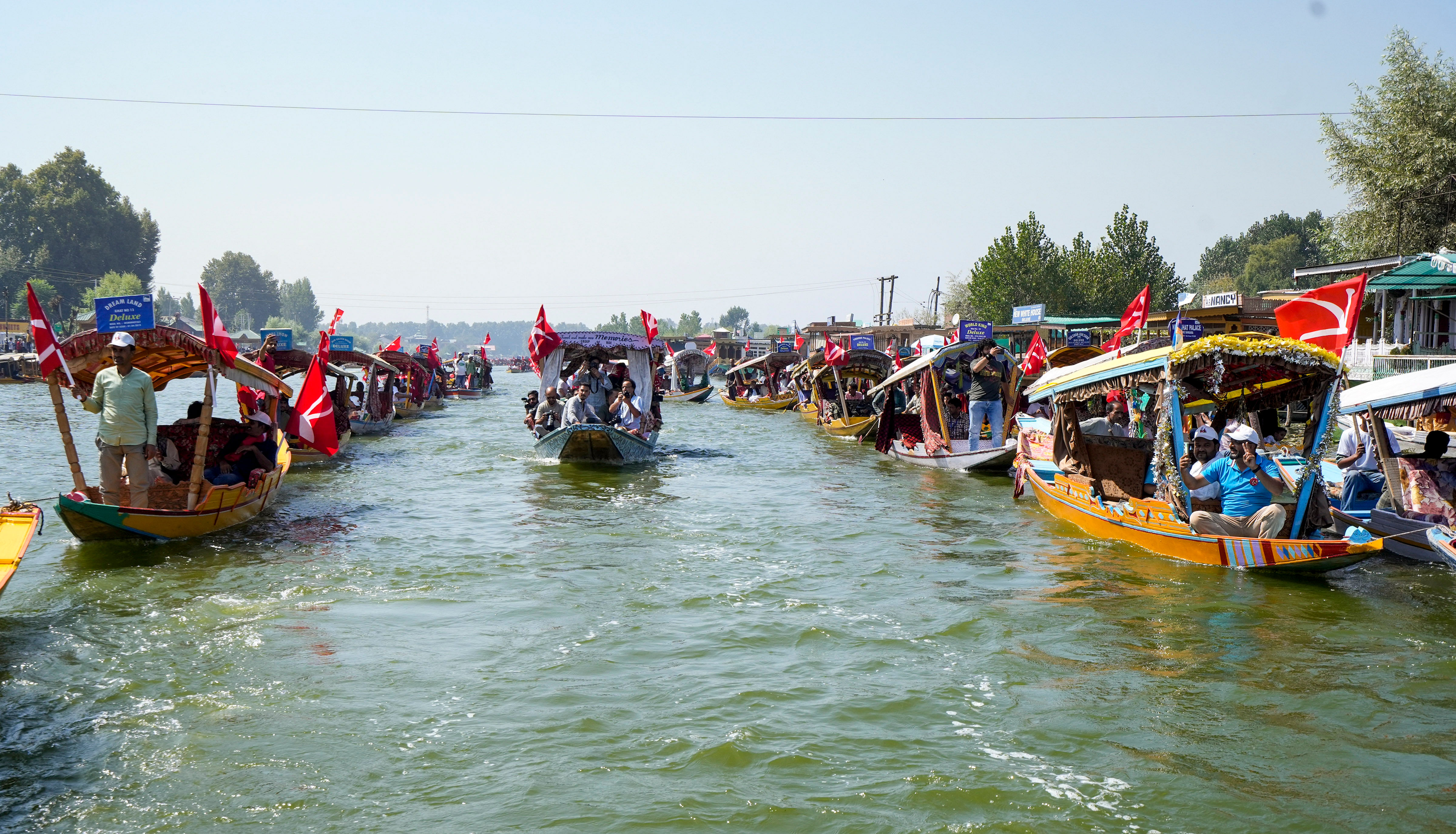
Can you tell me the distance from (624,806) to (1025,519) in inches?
408

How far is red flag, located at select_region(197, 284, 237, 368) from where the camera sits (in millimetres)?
11172

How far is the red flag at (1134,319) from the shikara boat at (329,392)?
48.6 ft

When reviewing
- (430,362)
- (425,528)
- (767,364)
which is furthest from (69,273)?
(425,528)

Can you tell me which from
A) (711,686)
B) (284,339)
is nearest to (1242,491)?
(711,686)

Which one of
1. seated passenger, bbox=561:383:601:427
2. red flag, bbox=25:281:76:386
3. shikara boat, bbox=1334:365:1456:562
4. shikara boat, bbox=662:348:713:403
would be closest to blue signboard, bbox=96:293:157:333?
red flag, bbox=25:281:76:386

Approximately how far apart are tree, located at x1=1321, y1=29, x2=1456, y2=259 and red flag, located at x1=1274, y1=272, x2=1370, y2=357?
80.8 ft

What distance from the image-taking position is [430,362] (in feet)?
134

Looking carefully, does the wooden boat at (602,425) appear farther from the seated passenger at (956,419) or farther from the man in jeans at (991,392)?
the man in jeans at (991,392)

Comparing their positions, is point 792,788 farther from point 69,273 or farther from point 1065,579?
point 69,273

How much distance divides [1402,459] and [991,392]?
26.3 feet

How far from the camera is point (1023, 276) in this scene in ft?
183

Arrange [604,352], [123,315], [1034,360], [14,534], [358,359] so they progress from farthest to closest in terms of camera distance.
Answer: [358,359] < [1034,360] < [604,352] < [123,315] < [14,534]

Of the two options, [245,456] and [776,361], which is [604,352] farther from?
[776,361]

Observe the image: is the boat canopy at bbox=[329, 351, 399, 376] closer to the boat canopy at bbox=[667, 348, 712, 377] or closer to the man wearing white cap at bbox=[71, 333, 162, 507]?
the man wearing white cap at bbox=[71, 333, 162, 507]
